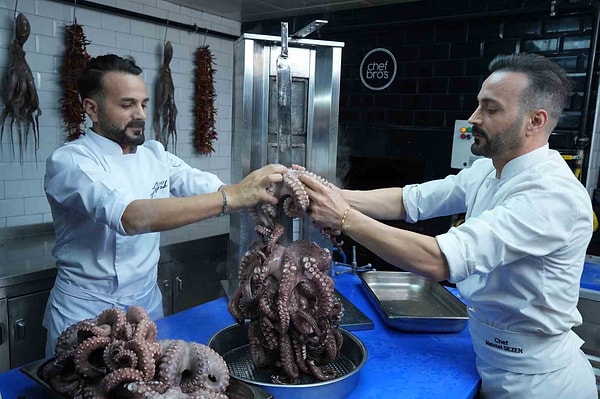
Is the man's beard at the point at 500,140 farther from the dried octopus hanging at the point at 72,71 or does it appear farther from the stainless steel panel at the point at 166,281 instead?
the dried octopus hanging at the point at 72,71

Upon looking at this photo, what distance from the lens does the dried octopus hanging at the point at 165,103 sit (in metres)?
3.66

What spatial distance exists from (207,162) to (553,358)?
3.25 meters

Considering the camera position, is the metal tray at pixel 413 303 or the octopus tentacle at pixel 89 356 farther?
the metal tray at pixel 413 303

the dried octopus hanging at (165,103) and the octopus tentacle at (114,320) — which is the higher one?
the dried octopus hanging at (165,103)

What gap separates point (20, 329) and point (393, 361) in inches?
81.9

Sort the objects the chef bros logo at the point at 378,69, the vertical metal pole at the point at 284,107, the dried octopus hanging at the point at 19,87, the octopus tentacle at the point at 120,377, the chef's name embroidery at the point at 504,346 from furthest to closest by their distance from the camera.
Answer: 1. the chef bros logo at the point at 378,69
2. the dried octopus hanging at the point at 19,87
3. the vertical metal pole at the point at 284,107
4. the chef's name embroidery at the point at 504,346
5. the octopus tentacle at the point at 120,377

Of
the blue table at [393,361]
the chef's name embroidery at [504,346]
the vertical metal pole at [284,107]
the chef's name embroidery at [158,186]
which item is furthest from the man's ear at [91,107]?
the chef's name embroidery at [504,346]

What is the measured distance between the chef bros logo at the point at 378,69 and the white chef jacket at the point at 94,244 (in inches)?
101

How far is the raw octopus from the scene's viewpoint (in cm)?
113

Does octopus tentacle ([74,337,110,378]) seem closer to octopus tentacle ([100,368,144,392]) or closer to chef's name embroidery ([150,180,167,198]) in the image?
octopus tentacle ([100,368,144,392])

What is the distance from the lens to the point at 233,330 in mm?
1689

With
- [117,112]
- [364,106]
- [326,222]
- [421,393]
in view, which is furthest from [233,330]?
[364,106]

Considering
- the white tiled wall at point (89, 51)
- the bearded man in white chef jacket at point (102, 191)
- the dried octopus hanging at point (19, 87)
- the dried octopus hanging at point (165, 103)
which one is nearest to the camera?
the bearded man in white chef jacket at point (102, 191)

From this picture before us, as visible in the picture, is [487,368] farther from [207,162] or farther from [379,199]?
[207,162]
